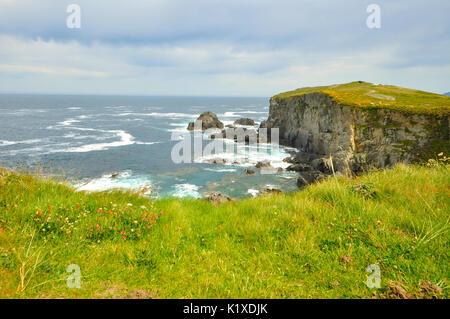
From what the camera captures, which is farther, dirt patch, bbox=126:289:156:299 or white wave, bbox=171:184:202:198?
white wave, bbox=171:184:202:198

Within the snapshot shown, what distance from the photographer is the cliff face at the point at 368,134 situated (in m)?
30.8

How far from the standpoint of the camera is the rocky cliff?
102ft

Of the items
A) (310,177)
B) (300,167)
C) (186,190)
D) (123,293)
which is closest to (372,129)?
(300,167)

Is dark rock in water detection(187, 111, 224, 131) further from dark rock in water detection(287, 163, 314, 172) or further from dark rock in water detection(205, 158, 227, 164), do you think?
dark rock in water detection(287, 163, 314, 172)

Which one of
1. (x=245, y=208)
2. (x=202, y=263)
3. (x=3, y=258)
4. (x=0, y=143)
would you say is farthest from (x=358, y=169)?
(x=0, y=143)

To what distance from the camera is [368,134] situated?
35938 mm

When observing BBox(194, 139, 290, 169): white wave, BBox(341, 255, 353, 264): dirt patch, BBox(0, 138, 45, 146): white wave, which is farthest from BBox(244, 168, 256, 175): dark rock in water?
BBox(0, 138, 45, 146): white wave

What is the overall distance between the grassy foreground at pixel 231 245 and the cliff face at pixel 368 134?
1947 centimetres

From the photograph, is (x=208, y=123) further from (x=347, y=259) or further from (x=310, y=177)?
(x=347, y=259)

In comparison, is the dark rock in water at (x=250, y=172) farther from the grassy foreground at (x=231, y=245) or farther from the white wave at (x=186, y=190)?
the grassy foreground at (x=231, y=245)

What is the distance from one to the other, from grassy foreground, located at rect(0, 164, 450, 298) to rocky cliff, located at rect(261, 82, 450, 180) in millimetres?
22092

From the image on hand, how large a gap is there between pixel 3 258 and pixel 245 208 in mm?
4809

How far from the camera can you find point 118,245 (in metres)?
4.31

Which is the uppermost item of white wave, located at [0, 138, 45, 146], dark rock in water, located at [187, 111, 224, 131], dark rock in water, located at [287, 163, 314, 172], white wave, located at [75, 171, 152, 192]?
dark rock in water, located at [187, 111, 224, 131]
